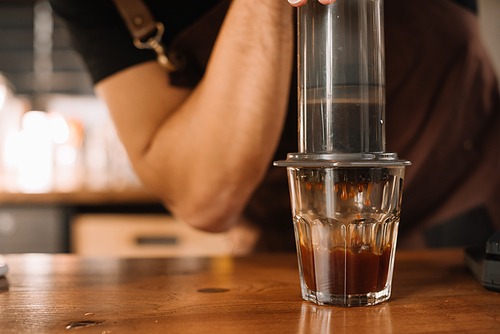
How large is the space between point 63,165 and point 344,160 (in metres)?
2.08

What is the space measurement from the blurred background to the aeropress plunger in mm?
734

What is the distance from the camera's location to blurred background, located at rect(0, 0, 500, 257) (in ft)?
5.85

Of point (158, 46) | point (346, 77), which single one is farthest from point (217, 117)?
point (346, 77)

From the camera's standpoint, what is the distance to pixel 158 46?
0.71 metres

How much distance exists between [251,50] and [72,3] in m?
0.36

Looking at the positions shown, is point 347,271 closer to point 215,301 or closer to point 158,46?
point 215,301

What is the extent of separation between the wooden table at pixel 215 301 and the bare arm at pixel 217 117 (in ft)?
0.49

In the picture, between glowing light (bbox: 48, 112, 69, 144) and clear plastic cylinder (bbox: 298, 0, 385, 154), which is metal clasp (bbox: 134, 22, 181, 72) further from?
glowing light (bbox: 48, 112, 69, 144)

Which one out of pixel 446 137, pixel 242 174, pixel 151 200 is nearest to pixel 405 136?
pixel 446 137

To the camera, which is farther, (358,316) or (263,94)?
(263,94)

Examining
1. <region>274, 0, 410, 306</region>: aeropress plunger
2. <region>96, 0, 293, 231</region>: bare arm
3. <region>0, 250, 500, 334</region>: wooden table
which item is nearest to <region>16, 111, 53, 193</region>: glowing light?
<region>96, 0, 293, 231</region>: bare arm

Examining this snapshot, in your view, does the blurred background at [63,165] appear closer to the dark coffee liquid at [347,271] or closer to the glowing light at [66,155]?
the glowing light at [66,155]

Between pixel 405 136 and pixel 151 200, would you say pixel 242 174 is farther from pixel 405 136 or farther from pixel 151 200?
pixel 151 200

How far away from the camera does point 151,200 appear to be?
1.82 metres
